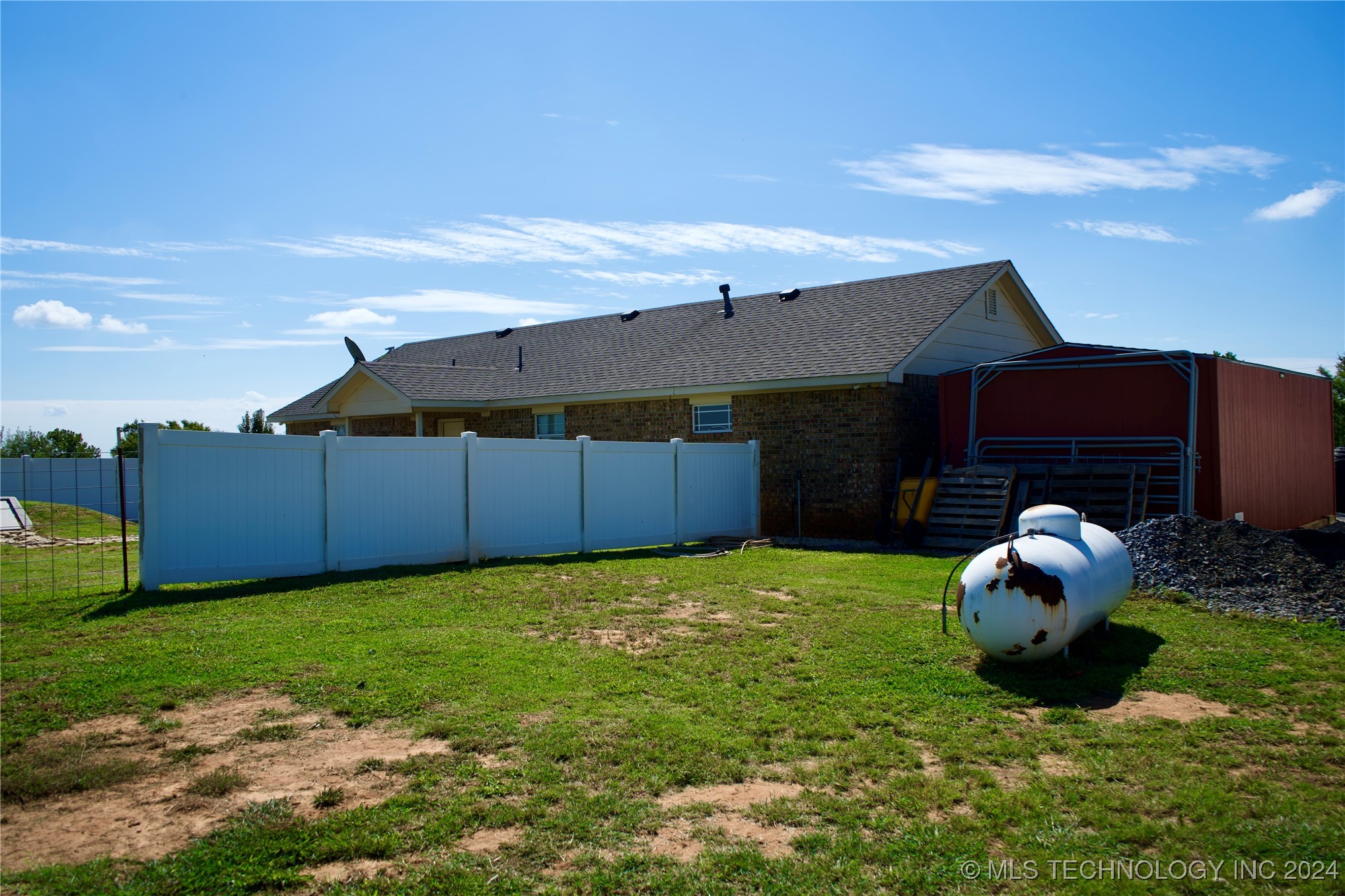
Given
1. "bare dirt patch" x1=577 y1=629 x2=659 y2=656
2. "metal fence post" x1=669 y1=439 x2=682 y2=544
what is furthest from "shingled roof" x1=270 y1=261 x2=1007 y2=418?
"bare dirt patch" x1=577 y1=629 x2=659 y2=656

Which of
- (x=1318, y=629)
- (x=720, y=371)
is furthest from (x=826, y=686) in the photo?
(x=720, y=371)

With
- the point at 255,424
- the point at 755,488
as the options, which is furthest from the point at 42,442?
the point at 755,488

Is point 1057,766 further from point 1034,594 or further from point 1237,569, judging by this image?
point 1237,569

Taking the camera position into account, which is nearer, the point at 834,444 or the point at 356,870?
the point at 356,870

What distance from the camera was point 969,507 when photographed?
1478 cm

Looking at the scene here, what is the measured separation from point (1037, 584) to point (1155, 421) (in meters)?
9.45

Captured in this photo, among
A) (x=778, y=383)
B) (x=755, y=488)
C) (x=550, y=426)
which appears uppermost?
(x=778, y=383)

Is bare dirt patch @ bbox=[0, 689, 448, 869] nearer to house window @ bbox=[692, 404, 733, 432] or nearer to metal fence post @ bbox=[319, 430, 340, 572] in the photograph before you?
metal fence post @ bbox=[319, 430, 340, 572]

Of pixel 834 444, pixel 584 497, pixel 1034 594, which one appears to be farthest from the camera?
pixel 834 444

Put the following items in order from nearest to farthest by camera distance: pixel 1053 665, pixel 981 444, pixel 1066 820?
Result: pixel 1066 820 → pixel 1053 665 → pixel 981 444

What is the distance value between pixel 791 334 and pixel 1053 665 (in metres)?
13.2

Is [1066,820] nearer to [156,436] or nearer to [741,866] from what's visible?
[741,866]

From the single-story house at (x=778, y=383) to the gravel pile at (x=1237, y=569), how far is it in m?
5.68

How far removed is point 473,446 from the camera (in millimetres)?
13039
